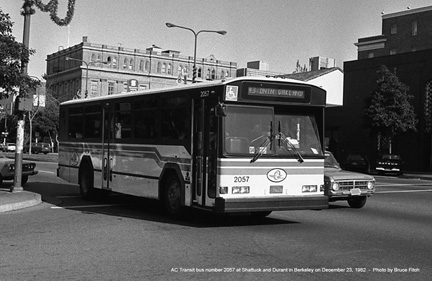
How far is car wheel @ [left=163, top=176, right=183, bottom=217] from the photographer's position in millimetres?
12609

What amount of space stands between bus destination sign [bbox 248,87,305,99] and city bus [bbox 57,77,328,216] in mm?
19

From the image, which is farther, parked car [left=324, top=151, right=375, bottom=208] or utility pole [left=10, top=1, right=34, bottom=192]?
utility pole [left=10, top=1, right=34, bottom=192]

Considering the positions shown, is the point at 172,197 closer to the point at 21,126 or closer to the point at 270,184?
the point at 270,184

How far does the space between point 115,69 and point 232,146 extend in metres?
102

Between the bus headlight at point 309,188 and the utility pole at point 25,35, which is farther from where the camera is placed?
the utility pole at point 25,35

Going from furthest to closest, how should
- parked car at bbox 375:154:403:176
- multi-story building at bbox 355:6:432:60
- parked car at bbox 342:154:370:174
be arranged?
multi-story building at bbox 355:6:432:60
parked car at bbox 342:154:370:174
parked car at bbox 375:154:403:176

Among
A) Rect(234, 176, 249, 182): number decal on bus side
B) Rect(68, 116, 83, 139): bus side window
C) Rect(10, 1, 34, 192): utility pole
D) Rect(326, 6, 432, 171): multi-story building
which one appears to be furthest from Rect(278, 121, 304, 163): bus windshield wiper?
Rect(326, 6, 432, 171): multi-story building

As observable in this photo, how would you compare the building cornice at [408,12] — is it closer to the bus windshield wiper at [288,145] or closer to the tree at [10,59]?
the tree at [10,59]

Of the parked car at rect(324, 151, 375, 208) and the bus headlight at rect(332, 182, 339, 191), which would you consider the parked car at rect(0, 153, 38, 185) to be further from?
the bus headlight at rect(332, 182, 339, 191)

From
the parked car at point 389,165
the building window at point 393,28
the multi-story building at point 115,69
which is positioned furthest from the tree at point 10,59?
the multi-story building at point 115,69

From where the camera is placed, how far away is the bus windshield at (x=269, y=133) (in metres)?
11.3

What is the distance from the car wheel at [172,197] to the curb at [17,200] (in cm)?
402

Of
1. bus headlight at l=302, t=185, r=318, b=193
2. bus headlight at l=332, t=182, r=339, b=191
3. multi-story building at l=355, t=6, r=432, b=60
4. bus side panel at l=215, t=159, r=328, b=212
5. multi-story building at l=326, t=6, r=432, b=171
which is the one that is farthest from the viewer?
multi-story building at l=355, t=6, r=432, b=60

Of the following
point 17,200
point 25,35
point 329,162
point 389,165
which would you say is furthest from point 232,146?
point 389,165
